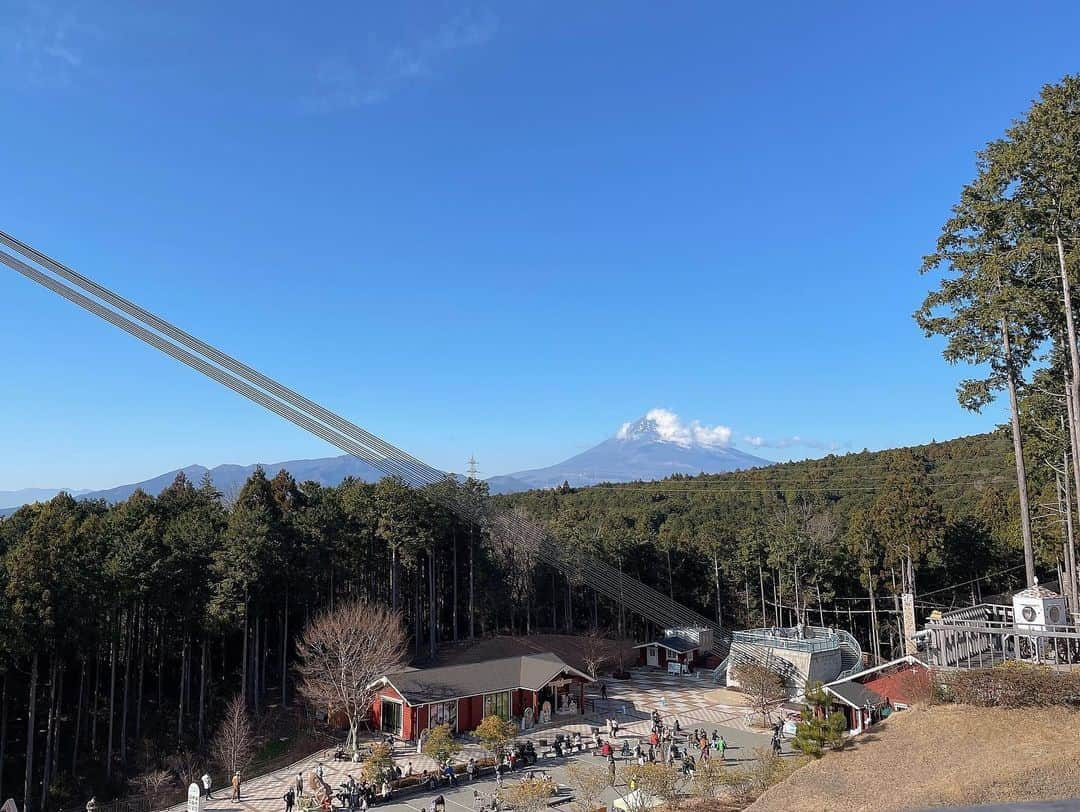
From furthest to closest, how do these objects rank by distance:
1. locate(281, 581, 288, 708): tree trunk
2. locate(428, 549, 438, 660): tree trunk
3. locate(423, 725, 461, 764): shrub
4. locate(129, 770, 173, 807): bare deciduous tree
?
locate(428, 549, 438, 660): tree trunk → locate(281, 581, 288, 708): tree trunk → locate(129, 770, 173, 807): bare deciduous tree → locate(423, 725, 461, 764): shrub

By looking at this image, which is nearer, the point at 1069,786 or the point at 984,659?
the point at 1069,786

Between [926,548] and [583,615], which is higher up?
[926,548]

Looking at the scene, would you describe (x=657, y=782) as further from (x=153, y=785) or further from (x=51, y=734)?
(x=51, y=734)

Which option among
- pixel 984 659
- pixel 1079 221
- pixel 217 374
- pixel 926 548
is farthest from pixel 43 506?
pixel 926 548

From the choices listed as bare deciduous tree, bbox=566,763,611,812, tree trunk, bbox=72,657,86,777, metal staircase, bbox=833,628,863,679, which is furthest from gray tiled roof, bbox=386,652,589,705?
metal staircase, bbox=833,628,863,679

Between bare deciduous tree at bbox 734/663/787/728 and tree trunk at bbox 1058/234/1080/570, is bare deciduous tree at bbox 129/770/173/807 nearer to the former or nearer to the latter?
bare deciduous tree at bbox 734/663/787/728

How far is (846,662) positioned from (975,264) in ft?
75.6

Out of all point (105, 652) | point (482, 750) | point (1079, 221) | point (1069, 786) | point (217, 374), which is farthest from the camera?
point (105, 652)

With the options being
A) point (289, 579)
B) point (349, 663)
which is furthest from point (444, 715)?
point (289, 579)

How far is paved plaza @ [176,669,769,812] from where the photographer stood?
20.0 meters

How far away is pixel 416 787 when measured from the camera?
20438 mm

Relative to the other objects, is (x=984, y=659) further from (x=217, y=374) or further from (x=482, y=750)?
(x=217, y=374)

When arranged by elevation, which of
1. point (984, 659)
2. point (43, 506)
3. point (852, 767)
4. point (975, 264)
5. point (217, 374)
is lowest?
point (852, 767)

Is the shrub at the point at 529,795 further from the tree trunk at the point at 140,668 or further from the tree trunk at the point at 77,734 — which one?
the tree trunk at the point at 140,668
